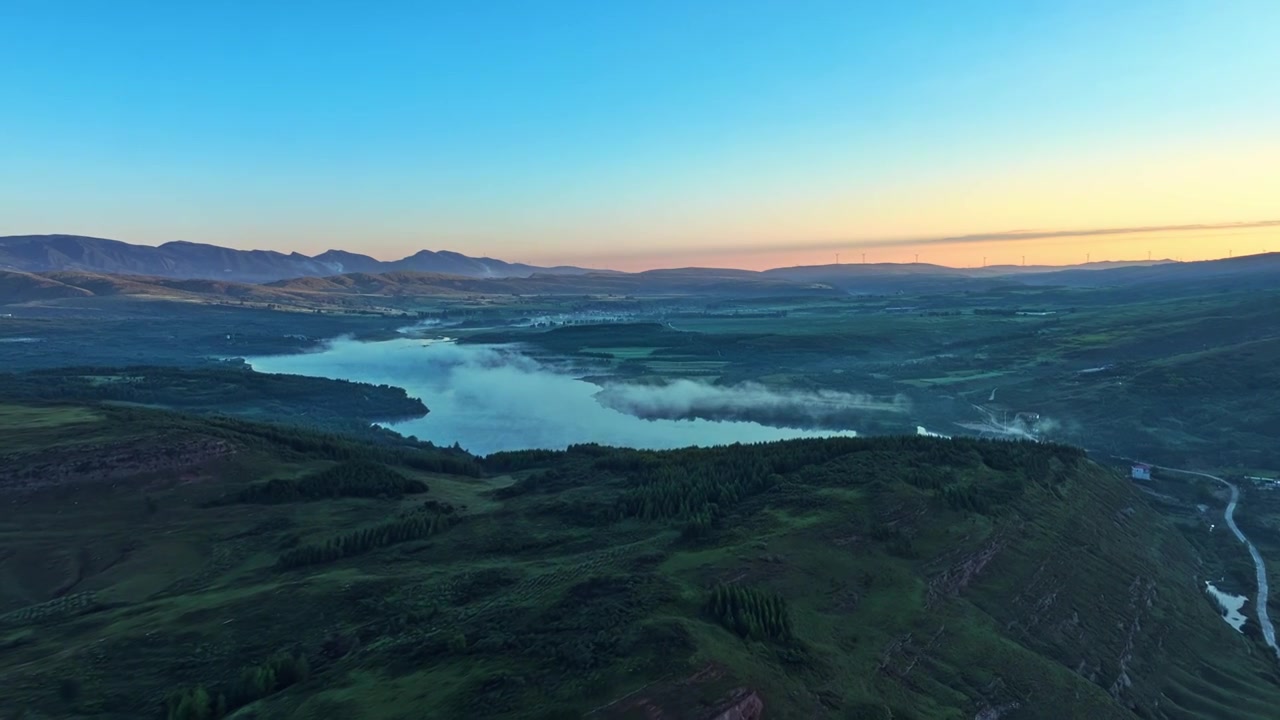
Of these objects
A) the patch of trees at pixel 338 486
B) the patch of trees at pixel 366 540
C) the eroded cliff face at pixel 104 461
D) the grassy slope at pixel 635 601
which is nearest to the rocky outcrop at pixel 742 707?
the grassy slope at pixel 635 601

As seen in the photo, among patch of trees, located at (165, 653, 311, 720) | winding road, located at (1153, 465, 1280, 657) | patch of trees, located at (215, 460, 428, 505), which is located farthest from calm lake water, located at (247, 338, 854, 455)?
patch of trees, located at (165, 653, 311, 720)

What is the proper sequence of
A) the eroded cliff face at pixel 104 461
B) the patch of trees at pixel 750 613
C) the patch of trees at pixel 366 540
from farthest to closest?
the eroded cliff face at pixel 104 461 → the patch of trees at pixel 366 540 → the patch of trees at pixel 750 613

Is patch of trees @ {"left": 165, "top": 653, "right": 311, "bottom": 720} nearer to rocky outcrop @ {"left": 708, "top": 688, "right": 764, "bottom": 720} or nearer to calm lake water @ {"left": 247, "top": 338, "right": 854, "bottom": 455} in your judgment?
rocky outcrop @ {"left": 708, "top": 688, "right": 764, "bottom": 720}

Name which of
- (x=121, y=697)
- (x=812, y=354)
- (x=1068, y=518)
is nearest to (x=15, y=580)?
(x=121, y=697)

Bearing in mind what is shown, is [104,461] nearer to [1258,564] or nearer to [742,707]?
[742,707]

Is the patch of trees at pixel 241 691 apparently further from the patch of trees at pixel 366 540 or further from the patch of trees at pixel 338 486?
the patch of trees at pixel 338 486

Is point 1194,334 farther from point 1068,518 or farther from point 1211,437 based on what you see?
point 1068,518
